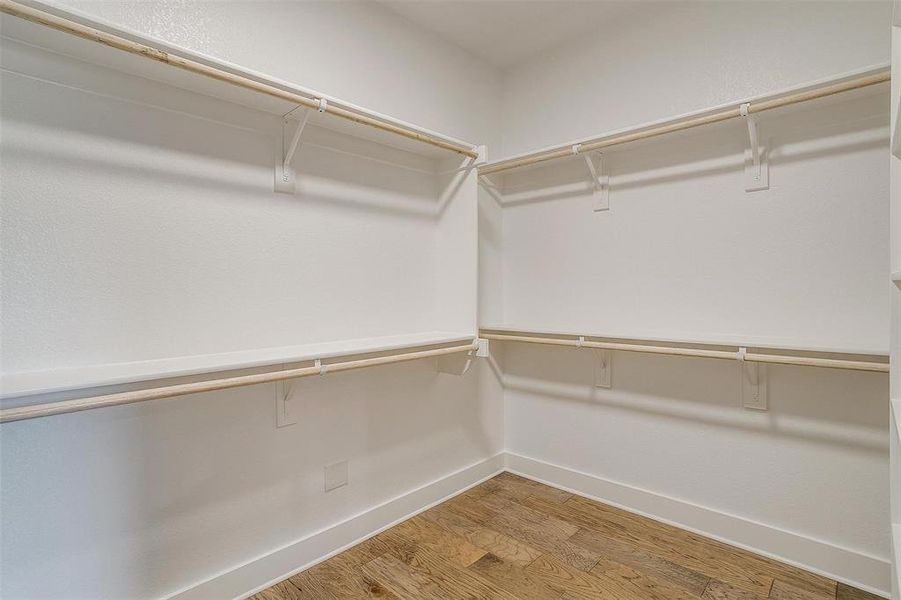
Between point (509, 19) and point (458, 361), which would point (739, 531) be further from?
point (509, 19)

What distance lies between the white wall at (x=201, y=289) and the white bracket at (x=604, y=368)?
0.69 metres

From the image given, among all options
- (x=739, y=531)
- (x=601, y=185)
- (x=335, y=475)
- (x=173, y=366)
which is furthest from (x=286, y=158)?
(x=739, y=531)

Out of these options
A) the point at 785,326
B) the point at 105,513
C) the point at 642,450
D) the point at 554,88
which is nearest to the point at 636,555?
the point at 642,450

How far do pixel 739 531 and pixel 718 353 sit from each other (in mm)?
797

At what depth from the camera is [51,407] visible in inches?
40.9

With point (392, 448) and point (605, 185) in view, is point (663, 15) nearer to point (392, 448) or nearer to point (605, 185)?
point (605, 185)

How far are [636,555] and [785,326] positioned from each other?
1.06 m

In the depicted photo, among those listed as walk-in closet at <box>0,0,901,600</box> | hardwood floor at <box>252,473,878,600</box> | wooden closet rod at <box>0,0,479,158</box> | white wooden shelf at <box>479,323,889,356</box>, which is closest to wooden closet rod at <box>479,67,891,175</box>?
walk-in closet at <box>0,0,901,600</box>

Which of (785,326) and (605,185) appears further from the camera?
(605,185)

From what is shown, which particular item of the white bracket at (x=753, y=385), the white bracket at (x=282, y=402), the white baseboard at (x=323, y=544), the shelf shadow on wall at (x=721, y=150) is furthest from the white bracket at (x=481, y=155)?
the white baseboard at (x=323, y=544)

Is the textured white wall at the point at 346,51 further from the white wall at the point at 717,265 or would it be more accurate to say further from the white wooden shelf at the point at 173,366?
the white wooden shelf at the point at 173,366

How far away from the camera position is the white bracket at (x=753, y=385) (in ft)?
6.04

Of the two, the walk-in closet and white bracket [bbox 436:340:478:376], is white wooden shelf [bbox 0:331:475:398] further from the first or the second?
white bracket [bbox 436:340:478:376]

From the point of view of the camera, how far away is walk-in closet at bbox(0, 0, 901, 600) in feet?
4.23
